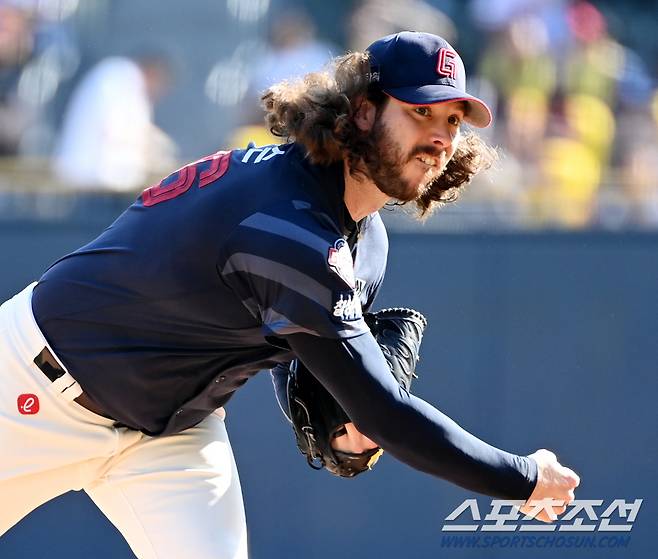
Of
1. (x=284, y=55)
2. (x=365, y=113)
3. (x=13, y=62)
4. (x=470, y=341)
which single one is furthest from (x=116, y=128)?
(x=365, y=113)

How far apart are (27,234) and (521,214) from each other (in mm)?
1983

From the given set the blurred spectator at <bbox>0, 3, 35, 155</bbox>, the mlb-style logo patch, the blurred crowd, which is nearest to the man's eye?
the mlb-style logo patch

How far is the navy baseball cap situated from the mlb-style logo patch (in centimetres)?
40

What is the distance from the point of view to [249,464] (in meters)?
4.37

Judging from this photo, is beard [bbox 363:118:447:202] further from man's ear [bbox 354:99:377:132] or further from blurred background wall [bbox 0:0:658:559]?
blurred background wall [bbox 0:0:658:559]

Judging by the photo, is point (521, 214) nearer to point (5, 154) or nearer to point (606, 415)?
point (606, 415)

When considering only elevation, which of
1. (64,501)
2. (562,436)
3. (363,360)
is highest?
(363,360)

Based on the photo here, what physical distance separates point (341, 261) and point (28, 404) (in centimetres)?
97

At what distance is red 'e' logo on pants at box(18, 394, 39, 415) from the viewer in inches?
118

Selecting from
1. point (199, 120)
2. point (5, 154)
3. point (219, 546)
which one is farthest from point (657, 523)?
point (5, 154)

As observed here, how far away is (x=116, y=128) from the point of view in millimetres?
5641

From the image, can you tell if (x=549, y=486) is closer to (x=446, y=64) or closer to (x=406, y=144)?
(x=406, y=144)

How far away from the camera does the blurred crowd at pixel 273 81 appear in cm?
561

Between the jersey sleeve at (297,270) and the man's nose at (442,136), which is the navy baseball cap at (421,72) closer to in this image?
the man's nose at (442,136)
